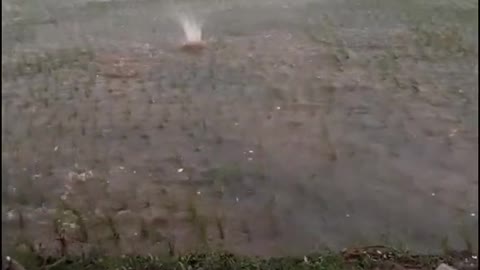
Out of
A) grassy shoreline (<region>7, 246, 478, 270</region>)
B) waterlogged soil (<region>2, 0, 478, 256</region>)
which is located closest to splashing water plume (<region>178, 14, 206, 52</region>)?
waterlogged soil (<region>2, 0, 478, 256</region>)

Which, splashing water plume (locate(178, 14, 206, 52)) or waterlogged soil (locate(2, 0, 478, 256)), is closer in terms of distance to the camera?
waterlogged soil (locate(2, 0, 478, 256))

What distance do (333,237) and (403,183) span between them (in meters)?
0.81

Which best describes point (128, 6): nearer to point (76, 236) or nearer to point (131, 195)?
point (131, 195)

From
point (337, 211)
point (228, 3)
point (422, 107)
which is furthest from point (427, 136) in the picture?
point (228, 3)

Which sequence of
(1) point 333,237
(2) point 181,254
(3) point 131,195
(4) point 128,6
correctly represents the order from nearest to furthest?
(2) point 181,254 → (1) point 333,237 → (3) point 131,195 → (4) point 128,6

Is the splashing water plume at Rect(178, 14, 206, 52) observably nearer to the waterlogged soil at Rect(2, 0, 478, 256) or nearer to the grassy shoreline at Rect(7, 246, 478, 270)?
the waterlogged soil at Rect(2, 0, 478, 256)

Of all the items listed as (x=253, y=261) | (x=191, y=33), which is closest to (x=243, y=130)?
(x=253, y=261)

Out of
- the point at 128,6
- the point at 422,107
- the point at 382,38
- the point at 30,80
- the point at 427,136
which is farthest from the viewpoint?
the point at 128,6

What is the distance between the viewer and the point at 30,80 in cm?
778

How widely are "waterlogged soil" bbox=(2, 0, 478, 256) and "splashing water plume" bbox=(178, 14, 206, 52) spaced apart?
3.8 inches

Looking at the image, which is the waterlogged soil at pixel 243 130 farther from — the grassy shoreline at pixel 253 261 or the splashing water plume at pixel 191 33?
the grassy shoreline at pixel 253 261

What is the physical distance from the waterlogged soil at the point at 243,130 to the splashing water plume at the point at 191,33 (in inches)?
3.8

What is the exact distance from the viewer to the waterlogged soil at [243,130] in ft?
18.0

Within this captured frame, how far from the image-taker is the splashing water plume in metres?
8.66
